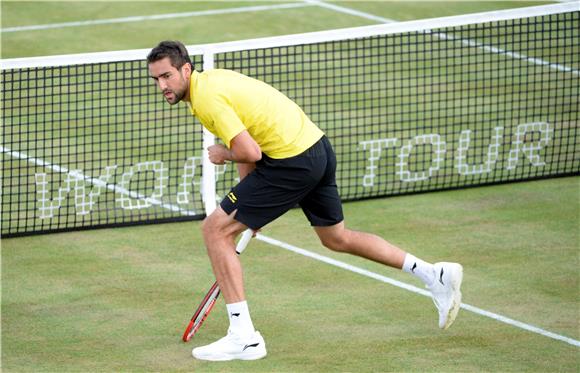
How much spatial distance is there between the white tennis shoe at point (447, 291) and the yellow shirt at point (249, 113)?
132 cm

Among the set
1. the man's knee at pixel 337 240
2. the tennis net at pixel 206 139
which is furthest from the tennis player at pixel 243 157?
the tennis net at pixel 206 139

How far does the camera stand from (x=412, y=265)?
26.7 ft

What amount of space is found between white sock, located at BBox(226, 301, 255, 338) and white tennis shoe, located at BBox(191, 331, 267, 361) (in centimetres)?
4

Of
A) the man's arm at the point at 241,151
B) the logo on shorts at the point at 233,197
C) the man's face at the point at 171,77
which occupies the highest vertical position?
the man's face at the point at 171,77

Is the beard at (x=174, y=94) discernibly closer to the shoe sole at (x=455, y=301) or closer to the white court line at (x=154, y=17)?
the shoe sole at (x=455, y=301)

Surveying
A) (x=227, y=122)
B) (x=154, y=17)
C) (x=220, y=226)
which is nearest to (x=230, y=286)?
(x=220, y=226)

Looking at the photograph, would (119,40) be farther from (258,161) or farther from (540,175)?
(258,161)

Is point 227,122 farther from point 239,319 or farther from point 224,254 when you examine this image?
point 239,319

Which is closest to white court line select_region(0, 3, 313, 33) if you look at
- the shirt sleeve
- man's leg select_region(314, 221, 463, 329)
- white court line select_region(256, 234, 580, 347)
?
white court line select_region(256, 234, 580, 347)

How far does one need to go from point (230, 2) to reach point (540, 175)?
9002 mm

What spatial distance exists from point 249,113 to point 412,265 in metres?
1.66

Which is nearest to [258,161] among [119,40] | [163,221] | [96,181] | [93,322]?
[93,322]

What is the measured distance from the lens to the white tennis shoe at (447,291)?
803 centimetres

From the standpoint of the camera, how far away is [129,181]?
1196 cm
